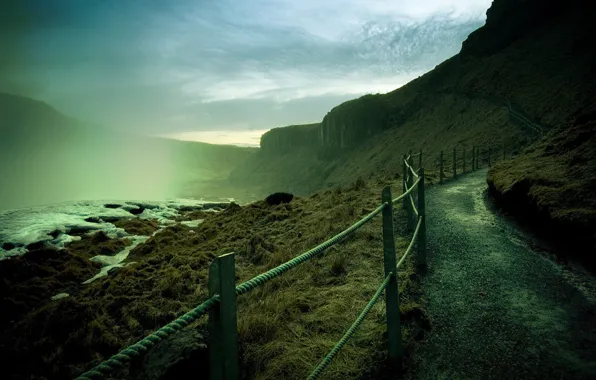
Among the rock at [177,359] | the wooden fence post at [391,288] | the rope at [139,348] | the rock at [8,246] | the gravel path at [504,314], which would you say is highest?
the rope at [139,348]

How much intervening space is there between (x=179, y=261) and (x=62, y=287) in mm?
4344

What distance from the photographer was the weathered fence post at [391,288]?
2852 millimetres

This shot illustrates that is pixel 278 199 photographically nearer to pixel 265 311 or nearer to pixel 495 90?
pixel 265 311

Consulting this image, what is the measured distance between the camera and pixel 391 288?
2850 millimetres

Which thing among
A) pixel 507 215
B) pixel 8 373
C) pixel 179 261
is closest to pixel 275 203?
pixel 179 261

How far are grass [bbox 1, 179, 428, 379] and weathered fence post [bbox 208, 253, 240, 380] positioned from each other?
183cm

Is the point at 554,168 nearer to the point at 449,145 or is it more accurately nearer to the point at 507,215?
the point at 507,215

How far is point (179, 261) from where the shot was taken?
10375mm

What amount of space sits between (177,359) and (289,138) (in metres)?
127

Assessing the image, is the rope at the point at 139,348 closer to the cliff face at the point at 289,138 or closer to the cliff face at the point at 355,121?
the cliff face at the point at 355,121

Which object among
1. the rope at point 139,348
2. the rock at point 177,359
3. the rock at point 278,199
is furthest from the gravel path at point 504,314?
the rock at point 278,199

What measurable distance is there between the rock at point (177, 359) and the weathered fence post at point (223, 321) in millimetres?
1942

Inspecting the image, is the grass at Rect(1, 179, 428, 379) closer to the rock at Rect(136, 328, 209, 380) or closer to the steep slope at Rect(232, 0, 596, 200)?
the rock at Rect(136, 328, 209, 380)

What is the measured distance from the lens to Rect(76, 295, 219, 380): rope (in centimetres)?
91
